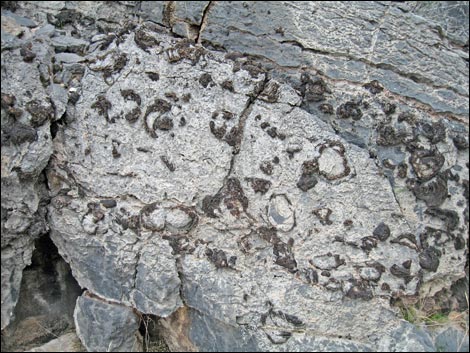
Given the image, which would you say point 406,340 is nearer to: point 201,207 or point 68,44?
point 201,207

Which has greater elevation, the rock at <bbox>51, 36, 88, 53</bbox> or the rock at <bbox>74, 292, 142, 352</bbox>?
the rock at <bbox>51, 36, 88, 53</bbox>

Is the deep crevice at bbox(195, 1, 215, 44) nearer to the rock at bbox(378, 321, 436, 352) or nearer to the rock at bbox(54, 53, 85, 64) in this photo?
the rock at bbox(54, 53, 85, 64)

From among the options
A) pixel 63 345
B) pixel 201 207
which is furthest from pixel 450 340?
pixel 63 345

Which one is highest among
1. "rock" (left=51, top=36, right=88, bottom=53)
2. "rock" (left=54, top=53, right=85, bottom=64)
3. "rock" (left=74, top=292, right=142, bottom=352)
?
"rock" (left=51, top=36, right=88, bottom=53)

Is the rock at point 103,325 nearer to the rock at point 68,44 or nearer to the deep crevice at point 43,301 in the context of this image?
the deep crevice at point 43,301

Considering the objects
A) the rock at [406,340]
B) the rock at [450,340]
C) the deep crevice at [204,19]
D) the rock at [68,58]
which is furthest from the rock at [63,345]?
the rock at [450,340]

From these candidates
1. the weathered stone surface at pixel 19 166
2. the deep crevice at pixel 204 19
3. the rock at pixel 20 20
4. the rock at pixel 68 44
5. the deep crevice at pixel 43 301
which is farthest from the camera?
the deep crevice at pixel 204 19

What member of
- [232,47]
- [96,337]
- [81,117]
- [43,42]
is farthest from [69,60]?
[96,337]

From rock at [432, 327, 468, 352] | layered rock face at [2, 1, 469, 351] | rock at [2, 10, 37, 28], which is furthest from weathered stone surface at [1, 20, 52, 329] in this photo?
rock at [432, 327, 468, 352]

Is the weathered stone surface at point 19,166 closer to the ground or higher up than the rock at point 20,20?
closer to the ground
